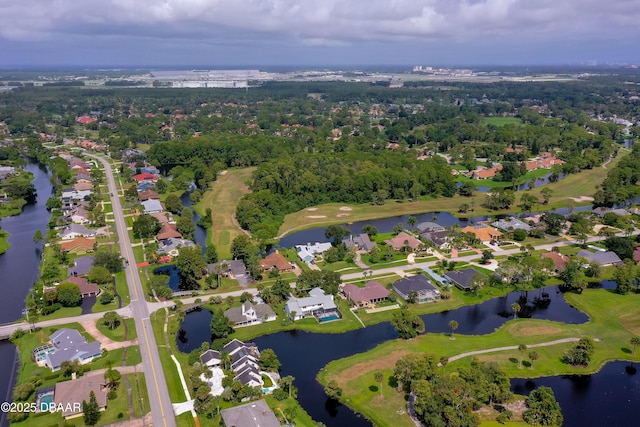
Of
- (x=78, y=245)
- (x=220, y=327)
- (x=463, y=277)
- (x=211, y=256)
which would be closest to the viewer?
(x=220, y=327)

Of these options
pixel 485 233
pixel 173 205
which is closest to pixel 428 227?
pixel 485 233

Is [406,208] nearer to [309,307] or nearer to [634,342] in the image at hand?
[309,307]

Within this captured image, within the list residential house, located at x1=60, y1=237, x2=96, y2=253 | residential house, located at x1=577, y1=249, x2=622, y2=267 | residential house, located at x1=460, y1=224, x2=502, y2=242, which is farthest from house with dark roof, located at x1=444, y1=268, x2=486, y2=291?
residential house, located at x1=60, y1=237, x2=96, y2=253

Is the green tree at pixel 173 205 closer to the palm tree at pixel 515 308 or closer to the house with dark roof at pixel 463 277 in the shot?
the house with dark roof at pixel 463 277

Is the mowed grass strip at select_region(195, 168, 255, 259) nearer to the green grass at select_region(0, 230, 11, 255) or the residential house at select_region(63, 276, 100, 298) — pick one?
the residential house at select_region(63, 276, 100, 298)

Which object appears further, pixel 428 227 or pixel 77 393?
pixel 428 227

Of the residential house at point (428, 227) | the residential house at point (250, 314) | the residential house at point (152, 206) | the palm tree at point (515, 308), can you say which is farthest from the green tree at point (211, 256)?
the palm tree at point (515, 308)

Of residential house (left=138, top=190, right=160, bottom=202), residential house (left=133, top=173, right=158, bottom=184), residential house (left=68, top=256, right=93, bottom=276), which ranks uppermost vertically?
residential house (left=133, top=173, right=158, bottom=184)
